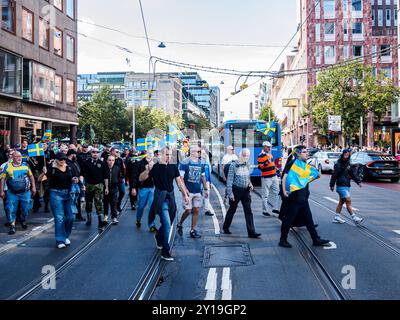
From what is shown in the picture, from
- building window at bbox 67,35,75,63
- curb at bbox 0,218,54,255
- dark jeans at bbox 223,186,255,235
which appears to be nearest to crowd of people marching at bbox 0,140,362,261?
dark jeans at bbox 223,186,255,235

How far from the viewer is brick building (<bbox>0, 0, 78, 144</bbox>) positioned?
79.6ft

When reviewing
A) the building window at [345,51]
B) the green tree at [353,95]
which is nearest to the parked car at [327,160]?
the green tree at [353,95]

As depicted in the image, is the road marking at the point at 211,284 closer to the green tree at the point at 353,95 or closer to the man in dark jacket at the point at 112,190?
the man in dark jacket at the point at 112,190

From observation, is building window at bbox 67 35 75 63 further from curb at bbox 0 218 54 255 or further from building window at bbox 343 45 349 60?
building window at bbox 343 45 349 60

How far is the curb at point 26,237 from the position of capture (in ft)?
25.2

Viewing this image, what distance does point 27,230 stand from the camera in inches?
368

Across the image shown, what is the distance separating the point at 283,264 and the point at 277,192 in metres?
4.85

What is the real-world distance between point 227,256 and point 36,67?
2395cm

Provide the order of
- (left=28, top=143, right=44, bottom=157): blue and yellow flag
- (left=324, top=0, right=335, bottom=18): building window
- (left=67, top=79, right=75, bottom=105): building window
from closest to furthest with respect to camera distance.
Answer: (left=28, top=143, right=44, bottom=157): blue and yellow flag, (left=67, top=79, right=75, bottom=105): building window, (left=324, top=0, right=335, bottom=18): building window

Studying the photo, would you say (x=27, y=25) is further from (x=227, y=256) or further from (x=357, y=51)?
(x=357, y=51)

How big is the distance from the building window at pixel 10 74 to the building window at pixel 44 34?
3.40 metres

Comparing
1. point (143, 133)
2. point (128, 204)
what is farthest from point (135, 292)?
point (143, 133)
